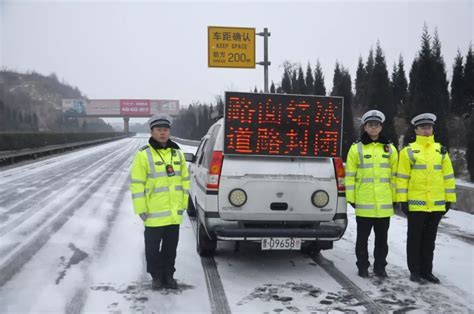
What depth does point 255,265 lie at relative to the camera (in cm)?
586

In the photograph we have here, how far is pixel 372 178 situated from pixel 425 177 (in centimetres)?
63

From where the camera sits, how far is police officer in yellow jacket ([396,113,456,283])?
5098 mm

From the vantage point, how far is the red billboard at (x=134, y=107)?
94.9 m

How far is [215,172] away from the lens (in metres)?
5.22

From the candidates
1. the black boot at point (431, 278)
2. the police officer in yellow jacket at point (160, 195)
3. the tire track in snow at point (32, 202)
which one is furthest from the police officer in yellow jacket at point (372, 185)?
the tire track in snow at point (32, 202)

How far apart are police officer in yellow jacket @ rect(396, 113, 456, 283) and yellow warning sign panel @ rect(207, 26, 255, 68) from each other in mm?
12288

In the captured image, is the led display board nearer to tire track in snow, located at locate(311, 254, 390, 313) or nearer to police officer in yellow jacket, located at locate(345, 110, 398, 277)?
police officer in yellow jacket, located at locate(345, 110, 398, 277)

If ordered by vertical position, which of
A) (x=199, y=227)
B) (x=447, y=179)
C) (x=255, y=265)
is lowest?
(x=255, y=265)

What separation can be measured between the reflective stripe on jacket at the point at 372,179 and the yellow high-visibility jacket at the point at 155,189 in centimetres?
225

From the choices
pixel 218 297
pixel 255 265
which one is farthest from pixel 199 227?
pixel 218 297

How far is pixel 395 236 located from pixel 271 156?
3584mm

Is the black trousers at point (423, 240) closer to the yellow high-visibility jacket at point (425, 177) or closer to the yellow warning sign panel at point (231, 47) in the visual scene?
the yellow high-visibility jacket at point (425, 177)

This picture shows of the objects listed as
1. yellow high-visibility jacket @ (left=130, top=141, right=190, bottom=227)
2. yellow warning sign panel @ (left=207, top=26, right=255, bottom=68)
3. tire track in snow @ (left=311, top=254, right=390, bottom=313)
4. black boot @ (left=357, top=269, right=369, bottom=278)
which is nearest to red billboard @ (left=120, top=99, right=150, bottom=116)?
yellow warning sign panel @ (left=207, top=26, right=255, bottom=68)

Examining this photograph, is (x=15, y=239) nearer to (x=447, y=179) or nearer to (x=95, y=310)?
(x=95, y=310)
